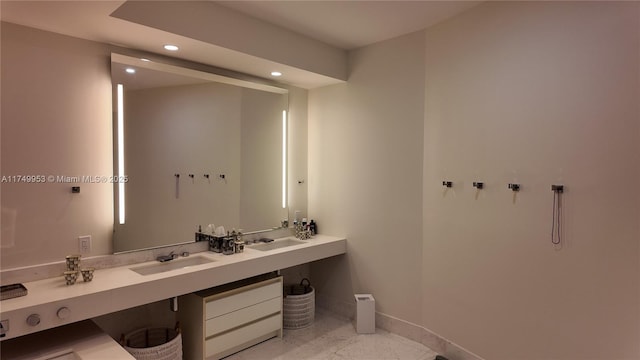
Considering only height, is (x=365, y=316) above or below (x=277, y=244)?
below

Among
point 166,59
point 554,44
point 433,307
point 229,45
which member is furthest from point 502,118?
point 166,59

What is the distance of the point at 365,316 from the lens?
3.44 m

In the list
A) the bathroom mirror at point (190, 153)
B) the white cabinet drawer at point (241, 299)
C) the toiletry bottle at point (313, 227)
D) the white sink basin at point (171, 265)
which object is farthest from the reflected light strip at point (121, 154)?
the toiletry bottle at point (313, 227)

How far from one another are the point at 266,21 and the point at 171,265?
209cm

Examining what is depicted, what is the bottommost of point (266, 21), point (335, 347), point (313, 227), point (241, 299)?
point (335, 347)

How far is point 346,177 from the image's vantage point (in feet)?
12.5

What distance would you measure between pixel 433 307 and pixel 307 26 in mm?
2593

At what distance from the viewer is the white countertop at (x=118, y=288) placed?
6.47ft

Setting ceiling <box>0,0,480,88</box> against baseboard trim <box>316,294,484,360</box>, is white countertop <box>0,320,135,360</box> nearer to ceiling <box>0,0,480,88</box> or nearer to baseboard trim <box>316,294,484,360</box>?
ceiling <box>0,0,480,88</box>

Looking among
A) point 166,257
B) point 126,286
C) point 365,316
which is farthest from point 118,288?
point 365,316

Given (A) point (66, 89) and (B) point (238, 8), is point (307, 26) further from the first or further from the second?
(A) point (66, 89)

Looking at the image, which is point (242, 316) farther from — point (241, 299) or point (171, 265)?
point (171, 265)

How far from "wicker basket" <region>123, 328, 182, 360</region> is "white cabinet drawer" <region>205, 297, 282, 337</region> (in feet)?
0.78

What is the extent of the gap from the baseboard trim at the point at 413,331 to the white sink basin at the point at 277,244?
78 centimetres
